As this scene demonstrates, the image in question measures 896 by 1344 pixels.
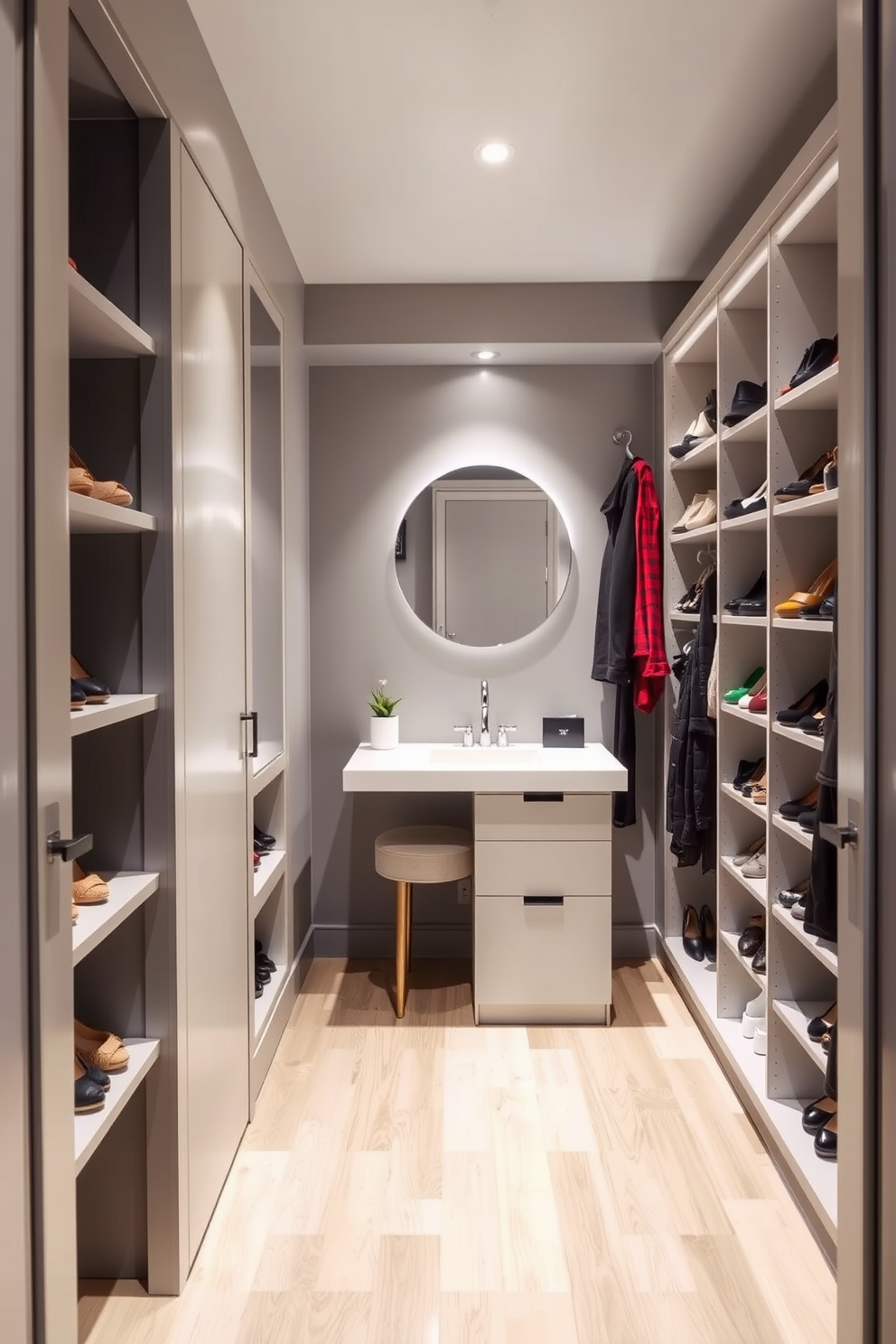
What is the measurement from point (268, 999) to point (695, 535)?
1.96 metres

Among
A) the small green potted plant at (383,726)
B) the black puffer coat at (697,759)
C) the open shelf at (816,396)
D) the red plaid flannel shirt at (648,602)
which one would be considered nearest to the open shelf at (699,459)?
the red plaid flannel shirt at (648,602)

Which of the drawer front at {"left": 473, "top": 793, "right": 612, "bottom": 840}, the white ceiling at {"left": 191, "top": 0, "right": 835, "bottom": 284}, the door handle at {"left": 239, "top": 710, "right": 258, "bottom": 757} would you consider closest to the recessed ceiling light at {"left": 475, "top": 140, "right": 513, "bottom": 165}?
the white ceiling at {"left": 191, "top": 0, "right": 835, "bottom": 284}

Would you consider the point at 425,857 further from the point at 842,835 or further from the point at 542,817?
the point at 842,835

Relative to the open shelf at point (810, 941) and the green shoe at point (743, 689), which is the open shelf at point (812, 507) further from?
the open shelf at point (810, 941)

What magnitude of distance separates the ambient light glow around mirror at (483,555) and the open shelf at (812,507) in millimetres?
1370

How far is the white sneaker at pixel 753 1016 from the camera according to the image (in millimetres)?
2578

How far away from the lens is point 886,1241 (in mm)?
1151

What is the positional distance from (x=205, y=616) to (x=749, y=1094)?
5.88 ft

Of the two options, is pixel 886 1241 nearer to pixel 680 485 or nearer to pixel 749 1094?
pixel 749 1094

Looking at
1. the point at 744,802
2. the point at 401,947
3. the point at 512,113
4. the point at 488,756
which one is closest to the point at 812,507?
the point at 744,802

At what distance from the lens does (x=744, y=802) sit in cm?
255

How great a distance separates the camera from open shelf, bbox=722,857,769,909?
2.37 metres

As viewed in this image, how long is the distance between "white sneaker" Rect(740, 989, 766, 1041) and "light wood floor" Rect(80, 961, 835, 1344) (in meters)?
0.15

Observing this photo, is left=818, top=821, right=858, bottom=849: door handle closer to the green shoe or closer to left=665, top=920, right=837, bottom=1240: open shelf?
left=665, top=920, right=837, bottom=1240: open shelf
